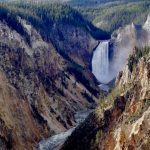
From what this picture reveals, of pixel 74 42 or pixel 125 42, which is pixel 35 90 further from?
pixel 74 42

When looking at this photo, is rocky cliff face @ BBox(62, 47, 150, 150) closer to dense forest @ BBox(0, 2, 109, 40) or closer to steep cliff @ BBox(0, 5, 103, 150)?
steep cliff @ BBox(0, 5, 103, 150)

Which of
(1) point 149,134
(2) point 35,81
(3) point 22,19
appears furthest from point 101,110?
(3) point 22,19

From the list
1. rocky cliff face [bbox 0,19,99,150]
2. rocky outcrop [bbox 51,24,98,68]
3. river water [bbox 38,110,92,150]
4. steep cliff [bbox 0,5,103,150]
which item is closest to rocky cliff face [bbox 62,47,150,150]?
river water [bbox 38,110,92,150]

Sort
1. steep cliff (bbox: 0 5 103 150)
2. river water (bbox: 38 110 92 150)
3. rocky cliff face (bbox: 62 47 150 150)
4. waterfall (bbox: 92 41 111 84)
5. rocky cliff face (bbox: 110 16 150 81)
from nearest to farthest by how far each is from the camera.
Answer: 1. rocky cliff face (bbox: 62 47 150 150)
2. river water (bbox: 38 110 92 150)
3. steep cliff (bbox: 0 5 103 150)
4. waterfall (bbox: 92 41 111 84)
5. rocky cliff face (bbox: 110 16 150 81)

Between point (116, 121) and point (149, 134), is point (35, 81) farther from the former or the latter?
point (149, 134)

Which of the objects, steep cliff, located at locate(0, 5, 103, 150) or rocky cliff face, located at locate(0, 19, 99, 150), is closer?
rocky cliff face, located at locate(0, 19, 99, 150)

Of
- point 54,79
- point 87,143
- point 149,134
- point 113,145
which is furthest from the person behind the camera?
point 54,79

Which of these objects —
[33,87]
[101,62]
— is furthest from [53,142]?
[101,62]
